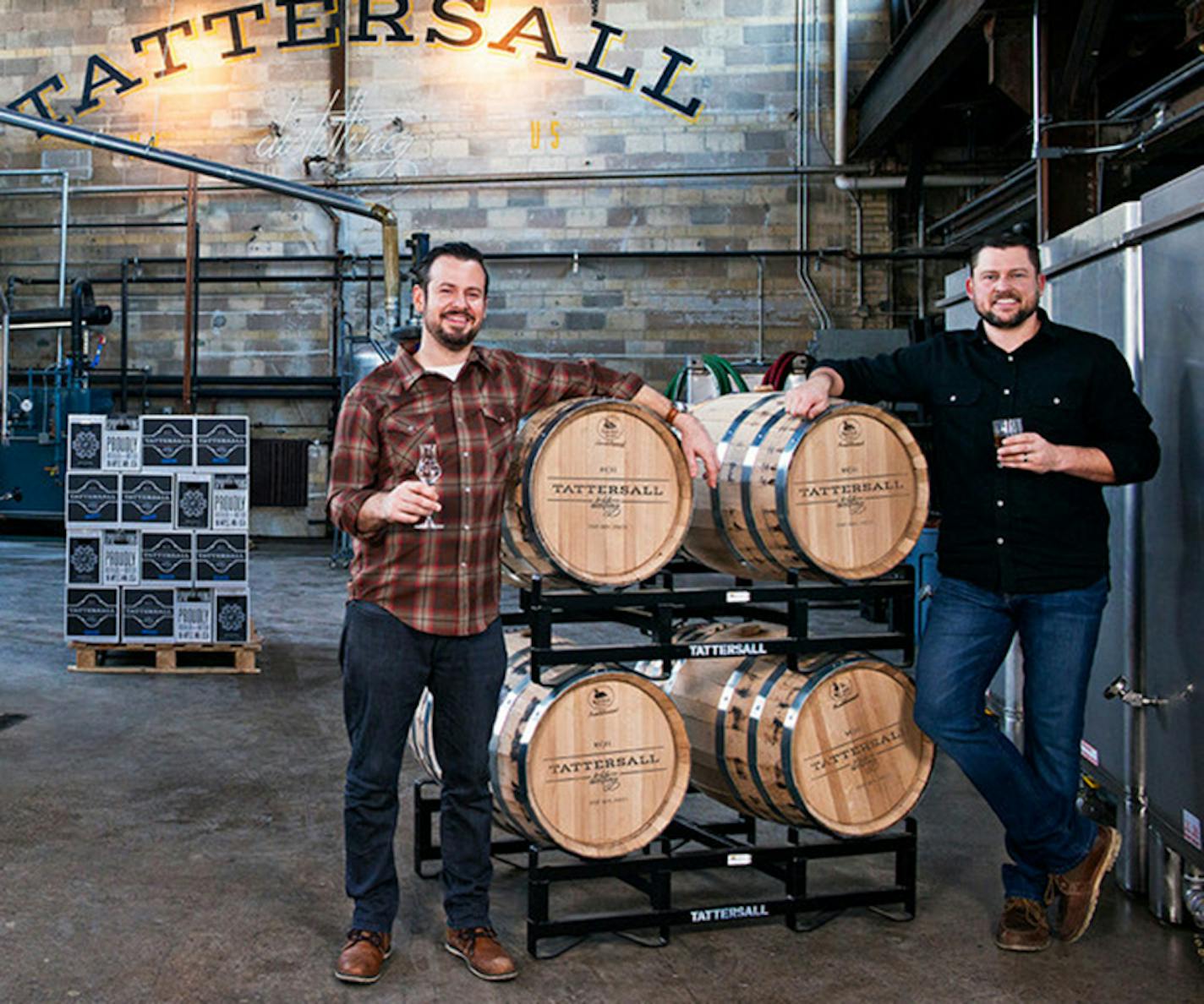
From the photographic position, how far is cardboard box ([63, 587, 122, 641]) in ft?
23.5

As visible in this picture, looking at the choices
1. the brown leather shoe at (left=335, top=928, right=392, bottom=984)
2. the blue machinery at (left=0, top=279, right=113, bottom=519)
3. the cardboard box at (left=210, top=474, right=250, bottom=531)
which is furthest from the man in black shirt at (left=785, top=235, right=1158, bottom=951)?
the blue machinery at (left=0, top=279, right=113, bottom=519)

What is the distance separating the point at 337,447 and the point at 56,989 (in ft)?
5.05

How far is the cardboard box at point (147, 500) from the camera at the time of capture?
707cm

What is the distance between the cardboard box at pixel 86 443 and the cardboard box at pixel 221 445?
0.58 m

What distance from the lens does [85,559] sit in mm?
7160

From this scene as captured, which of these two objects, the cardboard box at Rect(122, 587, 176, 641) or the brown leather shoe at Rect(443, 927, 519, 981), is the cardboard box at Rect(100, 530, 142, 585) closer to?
the cardboard box at Rect(122, 587, 176, 641)

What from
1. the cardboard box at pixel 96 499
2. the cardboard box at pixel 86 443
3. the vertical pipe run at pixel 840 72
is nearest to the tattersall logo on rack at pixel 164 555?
the cardboard box at pixel 96 499

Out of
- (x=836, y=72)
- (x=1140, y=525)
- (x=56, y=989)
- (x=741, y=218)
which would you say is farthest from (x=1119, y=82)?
(x=56, y=989)

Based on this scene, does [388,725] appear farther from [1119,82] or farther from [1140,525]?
[1119,82]

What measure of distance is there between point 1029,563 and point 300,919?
2314mm

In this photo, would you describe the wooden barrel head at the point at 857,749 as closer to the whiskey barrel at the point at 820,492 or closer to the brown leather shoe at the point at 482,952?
the whiskey barrel at the point at 820,492

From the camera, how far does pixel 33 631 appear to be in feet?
27.6

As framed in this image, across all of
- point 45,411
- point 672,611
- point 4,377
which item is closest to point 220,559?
point 672,611

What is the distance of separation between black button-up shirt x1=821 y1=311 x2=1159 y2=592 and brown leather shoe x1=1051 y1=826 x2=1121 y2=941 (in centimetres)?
79
